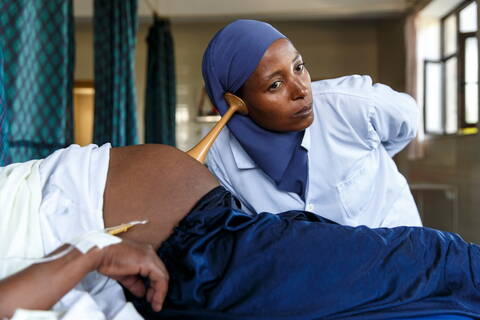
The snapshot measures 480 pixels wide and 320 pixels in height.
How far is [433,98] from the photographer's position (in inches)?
209

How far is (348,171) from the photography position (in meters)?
1.43

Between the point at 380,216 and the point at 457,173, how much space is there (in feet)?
11.1

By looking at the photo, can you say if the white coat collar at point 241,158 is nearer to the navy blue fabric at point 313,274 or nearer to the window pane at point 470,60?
the navy blue fabric at point 313,274

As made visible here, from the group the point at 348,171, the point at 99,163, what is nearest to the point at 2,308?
the point at 99,163

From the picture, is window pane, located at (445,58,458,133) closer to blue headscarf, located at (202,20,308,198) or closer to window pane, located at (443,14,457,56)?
window pane, located at (443,14,457,56)

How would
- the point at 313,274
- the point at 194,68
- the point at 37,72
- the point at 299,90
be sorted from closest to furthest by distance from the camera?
Answer: the point at 313,274
the point at 299,90
the point at 37,72
the point at 194,68

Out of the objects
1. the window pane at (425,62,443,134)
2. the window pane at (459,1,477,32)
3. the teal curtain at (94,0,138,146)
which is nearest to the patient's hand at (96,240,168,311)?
the teal curtain at (94,0,138,146)

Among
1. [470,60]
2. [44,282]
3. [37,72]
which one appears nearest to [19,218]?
[44,282]

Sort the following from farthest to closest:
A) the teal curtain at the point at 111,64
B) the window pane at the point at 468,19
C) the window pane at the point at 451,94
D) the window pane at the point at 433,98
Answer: the window pane at the point at 433,98, the window pane at the point at 451,94, the window pane at the point at 468,19, the teal curtain at the point at 111,64

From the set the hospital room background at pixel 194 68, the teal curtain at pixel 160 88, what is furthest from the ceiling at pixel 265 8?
the teal curtain at pixel 160 88

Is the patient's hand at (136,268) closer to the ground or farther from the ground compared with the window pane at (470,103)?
closer to the ground

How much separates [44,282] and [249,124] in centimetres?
80

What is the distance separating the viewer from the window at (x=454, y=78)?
4453 millimetres

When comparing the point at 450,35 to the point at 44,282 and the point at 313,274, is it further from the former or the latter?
the point at 44,282
